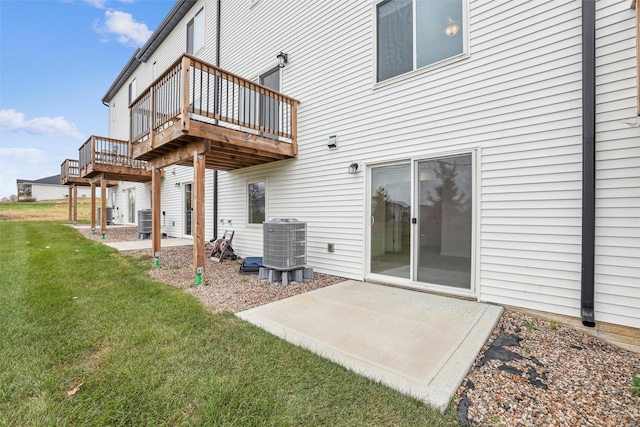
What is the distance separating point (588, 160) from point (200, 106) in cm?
510

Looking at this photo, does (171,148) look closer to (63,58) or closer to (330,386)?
(330,386)

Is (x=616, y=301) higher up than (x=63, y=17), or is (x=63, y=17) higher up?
(x=63, y=17)

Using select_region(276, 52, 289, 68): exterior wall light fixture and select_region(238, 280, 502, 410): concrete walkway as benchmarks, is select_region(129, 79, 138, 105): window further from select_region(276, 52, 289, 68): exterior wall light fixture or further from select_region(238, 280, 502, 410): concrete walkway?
select_region(238, 280, 502, 410): concrete walkway

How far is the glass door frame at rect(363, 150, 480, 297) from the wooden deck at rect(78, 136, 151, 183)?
8802mm

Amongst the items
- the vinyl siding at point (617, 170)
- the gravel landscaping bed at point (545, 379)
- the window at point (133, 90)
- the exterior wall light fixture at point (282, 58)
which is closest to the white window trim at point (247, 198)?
the exterior wall light fixture at point (282, 58)

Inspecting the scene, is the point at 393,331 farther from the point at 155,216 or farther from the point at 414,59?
the point at 155,216

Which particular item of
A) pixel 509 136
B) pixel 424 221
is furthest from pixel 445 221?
pixel 509 136

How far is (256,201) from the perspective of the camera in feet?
23.4

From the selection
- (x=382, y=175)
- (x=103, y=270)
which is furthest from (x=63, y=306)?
(x=382, y=175)

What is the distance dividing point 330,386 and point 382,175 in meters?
3.47

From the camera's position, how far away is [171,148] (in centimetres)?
541

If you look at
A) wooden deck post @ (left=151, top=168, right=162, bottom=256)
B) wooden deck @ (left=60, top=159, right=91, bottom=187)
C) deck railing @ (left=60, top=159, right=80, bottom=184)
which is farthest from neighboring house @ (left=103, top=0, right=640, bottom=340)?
deck railing @ (left=60, top=159, right=80, bottom=184)

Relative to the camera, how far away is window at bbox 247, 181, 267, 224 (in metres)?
6.94

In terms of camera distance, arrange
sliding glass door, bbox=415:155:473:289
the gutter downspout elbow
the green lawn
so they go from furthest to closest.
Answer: sliding glass door, bbox=415:155:473:289
the gutter downspout elbow
the green lawn
